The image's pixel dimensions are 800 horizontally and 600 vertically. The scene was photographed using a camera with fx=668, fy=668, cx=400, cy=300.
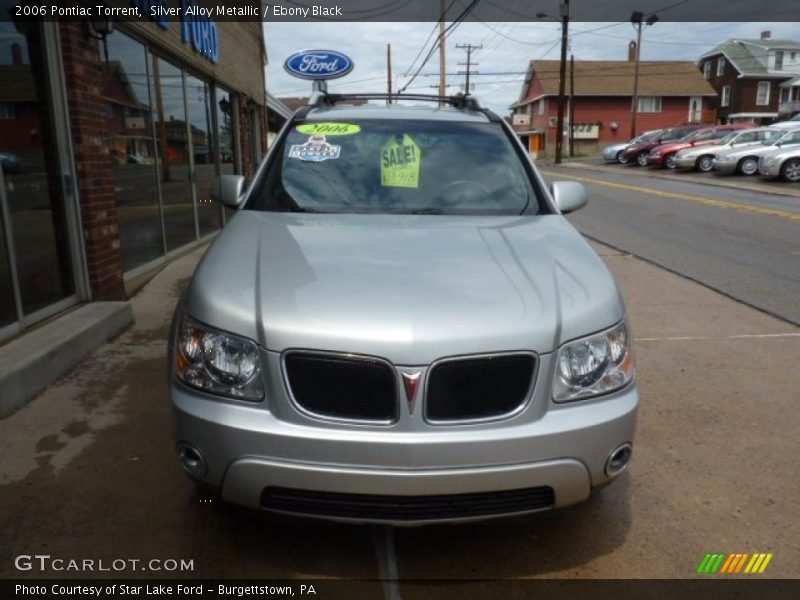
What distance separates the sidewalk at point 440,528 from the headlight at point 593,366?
458 millimetres

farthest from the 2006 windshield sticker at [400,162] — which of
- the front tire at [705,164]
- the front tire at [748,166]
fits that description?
the front tire at [705,164]

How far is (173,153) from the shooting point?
29.2ft

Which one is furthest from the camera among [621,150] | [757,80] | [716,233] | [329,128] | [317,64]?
[757,80]

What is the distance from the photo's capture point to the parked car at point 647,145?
32531 mm

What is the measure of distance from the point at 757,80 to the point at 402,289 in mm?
70351

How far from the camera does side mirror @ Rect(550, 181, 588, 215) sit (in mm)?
3787

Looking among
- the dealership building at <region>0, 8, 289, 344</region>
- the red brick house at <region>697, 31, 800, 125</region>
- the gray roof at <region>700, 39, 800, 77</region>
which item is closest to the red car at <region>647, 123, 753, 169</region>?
the dealership building at <region>0, 8, 289, 344</region>

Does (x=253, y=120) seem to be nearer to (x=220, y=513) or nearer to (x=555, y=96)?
(x=220, y=513)

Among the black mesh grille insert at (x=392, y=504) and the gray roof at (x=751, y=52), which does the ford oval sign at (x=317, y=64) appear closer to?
the black mesh grille insert at (x=392, y=504)

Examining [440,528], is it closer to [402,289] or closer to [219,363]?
[402,289]

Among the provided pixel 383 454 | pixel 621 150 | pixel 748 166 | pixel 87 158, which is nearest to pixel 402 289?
pixel 383 454

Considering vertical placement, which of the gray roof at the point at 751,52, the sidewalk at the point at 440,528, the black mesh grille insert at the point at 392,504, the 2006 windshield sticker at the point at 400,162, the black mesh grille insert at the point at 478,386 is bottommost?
the sidewalk at the point at 440,528

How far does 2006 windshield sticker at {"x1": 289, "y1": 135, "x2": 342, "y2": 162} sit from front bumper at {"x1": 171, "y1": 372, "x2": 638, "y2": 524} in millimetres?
1829

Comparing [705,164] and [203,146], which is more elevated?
[203,146]
